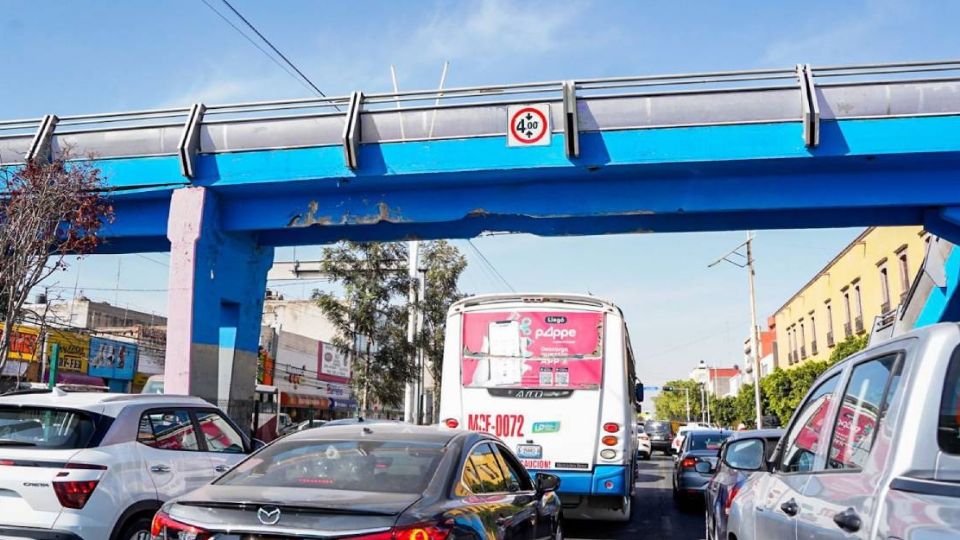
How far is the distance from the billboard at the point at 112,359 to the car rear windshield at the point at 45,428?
2659 centimetres

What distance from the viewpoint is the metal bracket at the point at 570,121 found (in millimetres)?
12938

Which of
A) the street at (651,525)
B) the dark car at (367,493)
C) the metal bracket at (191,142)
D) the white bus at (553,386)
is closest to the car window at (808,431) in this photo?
the dark car at (367,493)

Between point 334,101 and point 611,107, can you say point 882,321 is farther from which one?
point 334,101

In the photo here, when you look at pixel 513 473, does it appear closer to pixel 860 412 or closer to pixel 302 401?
pixel 860 412

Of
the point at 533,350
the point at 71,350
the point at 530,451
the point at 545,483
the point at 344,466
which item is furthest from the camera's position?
the point at 71,350

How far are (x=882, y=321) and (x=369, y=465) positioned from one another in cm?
1403

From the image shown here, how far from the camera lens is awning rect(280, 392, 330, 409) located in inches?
1726

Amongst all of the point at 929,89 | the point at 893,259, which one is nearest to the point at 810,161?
the point at 929,89

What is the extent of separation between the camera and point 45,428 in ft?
21.4

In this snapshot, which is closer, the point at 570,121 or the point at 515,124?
the point at 570,121

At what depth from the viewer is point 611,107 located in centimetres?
1332

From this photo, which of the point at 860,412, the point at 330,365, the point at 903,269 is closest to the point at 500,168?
the point at 860,412

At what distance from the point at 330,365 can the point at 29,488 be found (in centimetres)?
4828

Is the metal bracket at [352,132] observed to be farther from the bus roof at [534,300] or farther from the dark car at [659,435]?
the dark car at [659,435]
